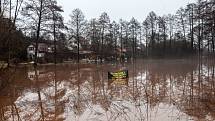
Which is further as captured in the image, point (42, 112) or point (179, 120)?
point (42, 112)

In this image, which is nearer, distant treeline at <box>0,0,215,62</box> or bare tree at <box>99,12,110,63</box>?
distant treeline at <box>0,0,215,62</box>

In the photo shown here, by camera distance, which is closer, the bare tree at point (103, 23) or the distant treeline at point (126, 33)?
the distant treeline at point (126, 33)

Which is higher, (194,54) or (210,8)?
(210,8)

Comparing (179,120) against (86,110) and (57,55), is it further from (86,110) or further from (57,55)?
(57,55)

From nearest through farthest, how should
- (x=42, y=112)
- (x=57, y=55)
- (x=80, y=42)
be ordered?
(x=42, y=112)
(x=57, y=55)
(x=80, y=42)

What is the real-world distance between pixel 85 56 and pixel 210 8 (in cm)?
3693

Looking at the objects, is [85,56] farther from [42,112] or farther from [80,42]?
[42,112]

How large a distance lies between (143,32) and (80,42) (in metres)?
21.1

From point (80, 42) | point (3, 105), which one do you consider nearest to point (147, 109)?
point (3, 105)

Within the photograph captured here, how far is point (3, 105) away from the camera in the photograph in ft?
45.4

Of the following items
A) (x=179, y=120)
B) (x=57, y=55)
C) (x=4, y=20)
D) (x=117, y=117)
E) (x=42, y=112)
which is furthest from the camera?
(x=57, y=55)

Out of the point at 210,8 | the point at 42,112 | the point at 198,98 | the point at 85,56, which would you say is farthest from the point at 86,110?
the point at 85,56

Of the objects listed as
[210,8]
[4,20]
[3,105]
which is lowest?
[3,105]

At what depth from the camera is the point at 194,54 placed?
240 ft
